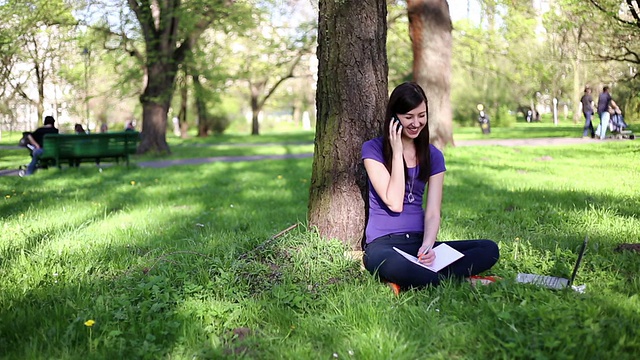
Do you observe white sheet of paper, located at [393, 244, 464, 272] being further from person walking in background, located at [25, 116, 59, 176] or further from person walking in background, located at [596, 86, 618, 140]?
person walking in background, located at [596, 86, 618, 140]

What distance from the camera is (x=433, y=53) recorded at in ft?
48.7

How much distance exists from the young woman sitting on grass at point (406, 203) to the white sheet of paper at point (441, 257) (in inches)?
1.4

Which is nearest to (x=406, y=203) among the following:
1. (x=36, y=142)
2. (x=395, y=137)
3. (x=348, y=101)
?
(x=395, y=137)

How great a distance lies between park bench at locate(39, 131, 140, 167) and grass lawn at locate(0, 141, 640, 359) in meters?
6.73

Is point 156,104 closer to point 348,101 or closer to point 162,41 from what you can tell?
point 162,41

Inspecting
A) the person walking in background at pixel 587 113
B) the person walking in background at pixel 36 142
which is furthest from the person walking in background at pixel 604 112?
the person walking in background at pixel 36 142

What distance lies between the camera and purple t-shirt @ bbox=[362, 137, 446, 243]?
3.96m

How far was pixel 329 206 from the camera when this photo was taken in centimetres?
437

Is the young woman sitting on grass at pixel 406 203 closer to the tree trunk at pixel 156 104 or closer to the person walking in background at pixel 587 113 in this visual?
the tree trunk at pixel 156 104

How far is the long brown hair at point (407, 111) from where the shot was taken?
386 centimetres

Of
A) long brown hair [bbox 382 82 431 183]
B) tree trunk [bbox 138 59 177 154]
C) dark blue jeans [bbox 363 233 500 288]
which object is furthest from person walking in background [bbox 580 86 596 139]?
dark blue jeans [bbox 363 233 500 288]

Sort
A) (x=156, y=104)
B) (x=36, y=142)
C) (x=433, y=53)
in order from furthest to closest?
(x=156, y=104) < (x=433, y=53) < (x=36, y=142)

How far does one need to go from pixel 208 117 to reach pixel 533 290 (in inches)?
1649

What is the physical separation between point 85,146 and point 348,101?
10.7 metres
